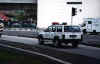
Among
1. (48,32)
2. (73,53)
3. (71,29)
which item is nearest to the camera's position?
(73,53)

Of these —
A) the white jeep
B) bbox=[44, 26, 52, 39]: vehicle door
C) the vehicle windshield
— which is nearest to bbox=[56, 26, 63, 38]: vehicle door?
the white jeep

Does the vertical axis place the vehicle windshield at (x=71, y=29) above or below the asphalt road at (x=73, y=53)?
above

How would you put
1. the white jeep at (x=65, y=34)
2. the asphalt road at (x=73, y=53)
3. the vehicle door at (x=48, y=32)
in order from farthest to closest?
the vehicle door at (x=48, y=32)
the white jeep at (x=65, y=34)
the asphalt road at (x=73, y=53)

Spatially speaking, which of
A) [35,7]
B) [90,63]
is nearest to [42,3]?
[35,7]

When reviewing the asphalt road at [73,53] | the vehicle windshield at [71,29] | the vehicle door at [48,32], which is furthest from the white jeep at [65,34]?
the asphalt road at [73,53]

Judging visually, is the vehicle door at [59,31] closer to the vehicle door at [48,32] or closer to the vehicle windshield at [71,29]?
the vehicle windshield at [71,29]

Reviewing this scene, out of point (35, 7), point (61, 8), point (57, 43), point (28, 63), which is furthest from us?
point (35, 7)

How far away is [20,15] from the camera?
284 feet

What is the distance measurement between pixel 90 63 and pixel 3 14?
71.9 meters

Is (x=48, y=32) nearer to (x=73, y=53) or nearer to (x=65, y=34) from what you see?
(x=65, y=34)

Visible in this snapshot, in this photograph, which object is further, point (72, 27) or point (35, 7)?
point (35, 7)

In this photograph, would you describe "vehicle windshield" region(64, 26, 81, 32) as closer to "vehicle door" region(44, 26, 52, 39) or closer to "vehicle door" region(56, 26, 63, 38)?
"vehicle door" region(56, 26, 63, 38)

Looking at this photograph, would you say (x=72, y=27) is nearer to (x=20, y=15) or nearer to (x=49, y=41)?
(x=49, y=41)

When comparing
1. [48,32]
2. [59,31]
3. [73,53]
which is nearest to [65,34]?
[59,31]
